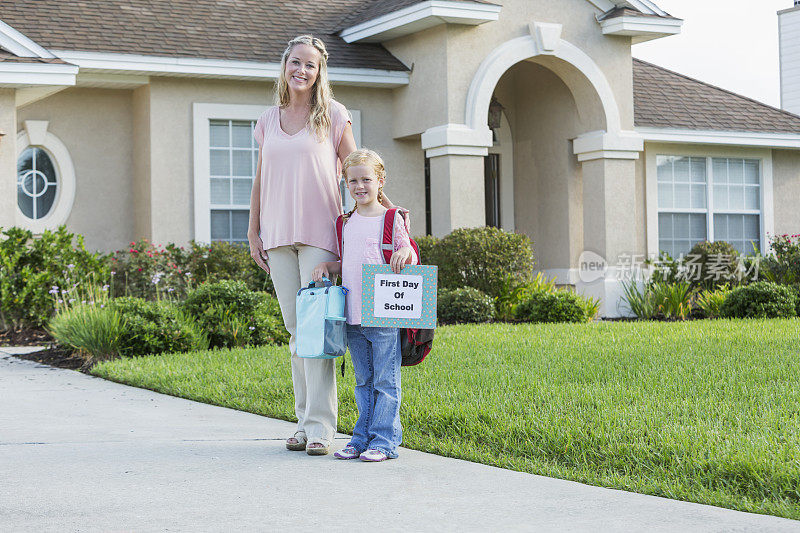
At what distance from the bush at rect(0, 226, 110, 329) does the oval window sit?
1.58 m

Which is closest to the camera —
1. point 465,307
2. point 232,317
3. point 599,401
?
point 599,401

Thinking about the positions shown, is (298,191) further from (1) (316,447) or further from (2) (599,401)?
(2) (599,401)

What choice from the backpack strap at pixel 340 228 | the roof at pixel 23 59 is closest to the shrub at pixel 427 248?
the roof at pixel 23 59

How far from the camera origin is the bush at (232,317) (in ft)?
33.3

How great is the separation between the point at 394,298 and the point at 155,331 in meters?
5.34

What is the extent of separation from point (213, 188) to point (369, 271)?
9.57 meters

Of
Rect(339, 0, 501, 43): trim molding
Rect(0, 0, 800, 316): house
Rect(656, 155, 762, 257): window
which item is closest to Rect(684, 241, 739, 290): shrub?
Rect(0, 0, 800, 316): house

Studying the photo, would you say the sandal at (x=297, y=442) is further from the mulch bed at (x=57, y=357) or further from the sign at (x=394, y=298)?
the mulch bed at (x=57, y=357)

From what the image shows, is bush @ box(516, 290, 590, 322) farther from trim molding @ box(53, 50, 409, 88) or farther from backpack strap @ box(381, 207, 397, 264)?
backpack strap @ box(381, 207, 397, 264)

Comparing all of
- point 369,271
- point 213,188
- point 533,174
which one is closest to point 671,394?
point 369,271

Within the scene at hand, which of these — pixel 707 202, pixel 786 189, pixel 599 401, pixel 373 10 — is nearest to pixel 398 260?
pixel 599 401

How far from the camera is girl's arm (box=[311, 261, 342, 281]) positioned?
17.0ft

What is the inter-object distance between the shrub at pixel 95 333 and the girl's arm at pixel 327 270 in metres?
4.94

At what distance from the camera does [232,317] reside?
1027 cm
